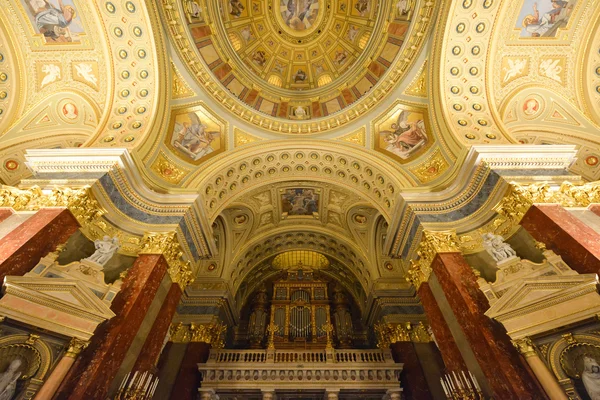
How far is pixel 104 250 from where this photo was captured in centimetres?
718

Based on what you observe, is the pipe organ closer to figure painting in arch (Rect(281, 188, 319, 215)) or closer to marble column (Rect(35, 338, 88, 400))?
figure painting in arch (Rect(281, 188, 319, 215))

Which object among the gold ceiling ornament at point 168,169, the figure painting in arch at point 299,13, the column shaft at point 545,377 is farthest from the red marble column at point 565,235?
the figure painting in arch at point 299,13

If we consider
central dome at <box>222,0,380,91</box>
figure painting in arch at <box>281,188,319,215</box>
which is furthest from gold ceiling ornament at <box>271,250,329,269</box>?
central dome at <box>222,0,380,91</box>

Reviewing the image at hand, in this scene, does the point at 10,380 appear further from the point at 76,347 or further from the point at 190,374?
the point at 190,374

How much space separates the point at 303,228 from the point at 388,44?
9233 mm

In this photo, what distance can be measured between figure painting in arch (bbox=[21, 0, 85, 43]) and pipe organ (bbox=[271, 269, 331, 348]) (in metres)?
13.5

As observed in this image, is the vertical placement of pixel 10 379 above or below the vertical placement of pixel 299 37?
below

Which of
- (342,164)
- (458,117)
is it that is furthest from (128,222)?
(458,117)

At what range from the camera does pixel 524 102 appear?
9.81 meters

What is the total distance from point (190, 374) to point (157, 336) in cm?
414

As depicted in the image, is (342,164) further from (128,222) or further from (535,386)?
(535,386)

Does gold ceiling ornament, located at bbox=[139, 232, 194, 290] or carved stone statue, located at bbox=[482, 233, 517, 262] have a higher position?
gold ceiling ornament, located at bbox=[139, 232, 194, 290]

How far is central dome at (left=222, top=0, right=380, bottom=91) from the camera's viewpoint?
1266 centimetres

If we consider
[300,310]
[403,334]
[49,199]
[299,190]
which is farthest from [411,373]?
[49,199]
